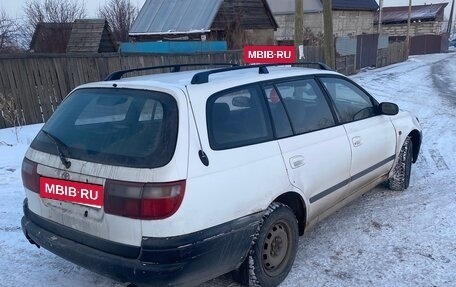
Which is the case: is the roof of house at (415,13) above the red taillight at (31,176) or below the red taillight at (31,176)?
above

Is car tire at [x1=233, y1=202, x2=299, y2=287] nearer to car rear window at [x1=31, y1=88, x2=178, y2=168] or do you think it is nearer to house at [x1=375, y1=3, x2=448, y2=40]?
car rear window at [x1=31, y1=88, x2=178, y2=168]

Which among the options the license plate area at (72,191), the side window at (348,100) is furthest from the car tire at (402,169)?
the license plate area at (72,191)

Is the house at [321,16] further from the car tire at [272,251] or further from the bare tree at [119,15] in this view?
the car tire at [272,251]

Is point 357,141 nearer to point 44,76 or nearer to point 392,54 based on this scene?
point 44,76

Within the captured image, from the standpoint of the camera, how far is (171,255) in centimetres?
241

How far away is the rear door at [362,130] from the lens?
391cm

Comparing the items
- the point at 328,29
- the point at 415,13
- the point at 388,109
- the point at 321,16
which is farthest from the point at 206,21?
the point at 415,13

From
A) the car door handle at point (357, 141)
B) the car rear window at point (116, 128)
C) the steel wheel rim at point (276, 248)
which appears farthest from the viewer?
the car door handle at point (357, 141)

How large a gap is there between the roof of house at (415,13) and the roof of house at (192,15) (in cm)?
3224

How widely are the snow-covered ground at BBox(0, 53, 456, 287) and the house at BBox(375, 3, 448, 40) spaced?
53119 mm

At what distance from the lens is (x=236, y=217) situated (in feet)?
8.84

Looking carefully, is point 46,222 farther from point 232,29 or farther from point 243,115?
point 232,29

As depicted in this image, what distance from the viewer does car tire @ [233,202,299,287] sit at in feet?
9.67

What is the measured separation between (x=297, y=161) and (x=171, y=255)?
4.18 ft
